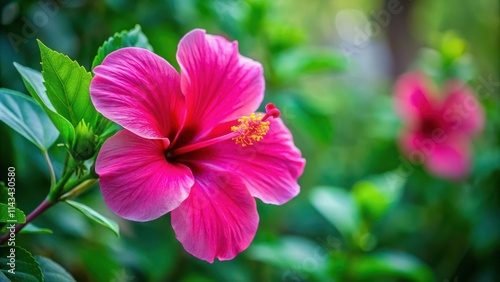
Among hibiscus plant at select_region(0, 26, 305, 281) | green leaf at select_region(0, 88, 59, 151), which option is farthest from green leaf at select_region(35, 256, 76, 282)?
green leaf at select_region(0, 88, 59, 151)

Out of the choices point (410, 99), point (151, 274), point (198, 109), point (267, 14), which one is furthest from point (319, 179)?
point (198, 109)

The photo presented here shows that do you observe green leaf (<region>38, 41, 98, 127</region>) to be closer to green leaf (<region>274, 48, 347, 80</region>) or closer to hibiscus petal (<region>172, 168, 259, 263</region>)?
hibiscus petal (<region>172, 168, 259, 263</region>)

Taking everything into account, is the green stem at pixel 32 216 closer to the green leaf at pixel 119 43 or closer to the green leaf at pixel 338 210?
the green leaf at pixel 119 43

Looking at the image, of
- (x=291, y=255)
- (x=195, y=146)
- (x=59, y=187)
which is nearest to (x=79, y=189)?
(x=59, y=187)

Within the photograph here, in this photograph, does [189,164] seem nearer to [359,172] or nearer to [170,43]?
[170,43]

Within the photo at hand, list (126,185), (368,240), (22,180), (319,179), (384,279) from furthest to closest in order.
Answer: (319,179), (384,279), (368,240), (22,180), (126,185)

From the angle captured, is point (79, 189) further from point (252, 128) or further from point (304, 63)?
point (304, 63)

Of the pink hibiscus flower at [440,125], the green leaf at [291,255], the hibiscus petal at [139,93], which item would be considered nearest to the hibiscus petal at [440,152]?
the pink hibiscus flower at [440,125]
